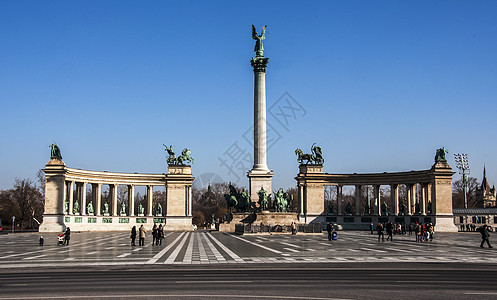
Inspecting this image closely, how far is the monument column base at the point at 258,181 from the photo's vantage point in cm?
7681

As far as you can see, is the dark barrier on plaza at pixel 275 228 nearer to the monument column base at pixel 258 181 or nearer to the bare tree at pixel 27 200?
the monument column base at pixel 258 181

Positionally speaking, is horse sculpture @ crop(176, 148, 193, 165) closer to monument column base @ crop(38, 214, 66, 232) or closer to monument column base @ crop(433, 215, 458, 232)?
monument column base @ crop(38, 214, 66, 232)

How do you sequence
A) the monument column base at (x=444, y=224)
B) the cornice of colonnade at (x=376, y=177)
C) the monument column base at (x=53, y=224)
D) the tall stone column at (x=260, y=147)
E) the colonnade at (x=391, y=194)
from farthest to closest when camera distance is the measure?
the cornice of colonnade at (x=376, y=177)
the colonnade at (x=391, y=194)
the monument column base at (x=53, y=224)
the monument column base at (x=444, y=224)
the tall stone column at (x=260, y=147)

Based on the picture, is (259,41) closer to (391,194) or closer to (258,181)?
(258,181)

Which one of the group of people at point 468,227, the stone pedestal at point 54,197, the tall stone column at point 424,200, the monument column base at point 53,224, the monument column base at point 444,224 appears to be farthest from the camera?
the tall stone column at point 424,200

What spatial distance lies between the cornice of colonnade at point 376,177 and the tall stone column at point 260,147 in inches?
1005

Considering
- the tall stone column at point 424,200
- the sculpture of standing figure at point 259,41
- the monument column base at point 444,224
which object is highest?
the sculpture of standing figure at point 259,41

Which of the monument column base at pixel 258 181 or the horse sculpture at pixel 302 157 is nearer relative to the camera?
the monument column base at pixel 258 181

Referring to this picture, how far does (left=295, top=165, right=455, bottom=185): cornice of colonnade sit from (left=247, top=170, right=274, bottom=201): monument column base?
25.7 m

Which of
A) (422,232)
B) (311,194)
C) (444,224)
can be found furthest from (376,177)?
(422,232)

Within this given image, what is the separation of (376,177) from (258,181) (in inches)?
1255

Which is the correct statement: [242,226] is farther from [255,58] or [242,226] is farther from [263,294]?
[263,294]

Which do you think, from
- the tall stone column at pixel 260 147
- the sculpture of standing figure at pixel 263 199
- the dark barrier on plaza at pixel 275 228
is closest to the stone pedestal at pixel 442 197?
the dark barrier on plaza at pixel 275 228

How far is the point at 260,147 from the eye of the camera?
7769cm
